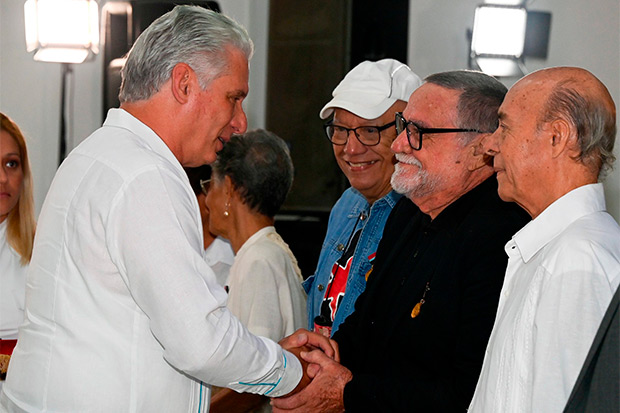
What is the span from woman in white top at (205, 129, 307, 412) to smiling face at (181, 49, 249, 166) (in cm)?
83

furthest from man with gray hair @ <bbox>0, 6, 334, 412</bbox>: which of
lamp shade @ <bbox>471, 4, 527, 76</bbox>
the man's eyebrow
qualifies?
lamp shade @ <bbox>471, 4, 527, 76</bbox>

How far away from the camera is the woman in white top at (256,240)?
265 cm

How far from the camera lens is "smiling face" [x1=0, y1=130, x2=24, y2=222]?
3.18m

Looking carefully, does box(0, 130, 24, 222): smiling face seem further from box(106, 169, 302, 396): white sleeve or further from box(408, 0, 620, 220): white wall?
box(408, 0, 620, 220): white wall

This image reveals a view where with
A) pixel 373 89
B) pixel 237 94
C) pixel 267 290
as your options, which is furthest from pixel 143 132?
pixel 373 89

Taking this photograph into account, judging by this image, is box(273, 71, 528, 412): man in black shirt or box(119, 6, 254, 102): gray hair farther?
box(273, 71, 528, 412): man in black shirt

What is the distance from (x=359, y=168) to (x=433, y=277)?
29.0 inches

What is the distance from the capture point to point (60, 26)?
17.1 feet

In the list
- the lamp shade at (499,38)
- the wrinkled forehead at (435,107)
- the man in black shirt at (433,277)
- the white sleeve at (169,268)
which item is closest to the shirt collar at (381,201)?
the man in black shirt at (433,277)

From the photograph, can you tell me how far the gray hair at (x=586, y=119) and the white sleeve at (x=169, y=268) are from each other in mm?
778

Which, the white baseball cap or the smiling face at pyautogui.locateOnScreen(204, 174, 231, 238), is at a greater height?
the white baseball cap

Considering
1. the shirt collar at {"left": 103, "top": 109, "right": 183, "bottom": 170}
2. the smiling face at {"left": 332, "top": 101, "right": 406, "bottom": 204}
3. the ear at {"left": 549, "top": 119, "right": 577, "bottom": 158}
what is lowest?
the smiling face at {"left": 332, "top": 101, "right": 406, "bottom": 204}

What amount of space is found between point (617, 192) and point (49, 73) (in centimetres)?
428

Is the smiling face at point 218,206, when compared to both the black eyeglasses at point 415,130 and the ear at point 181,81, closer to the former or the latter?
the black eyeglasses at point 415,130
